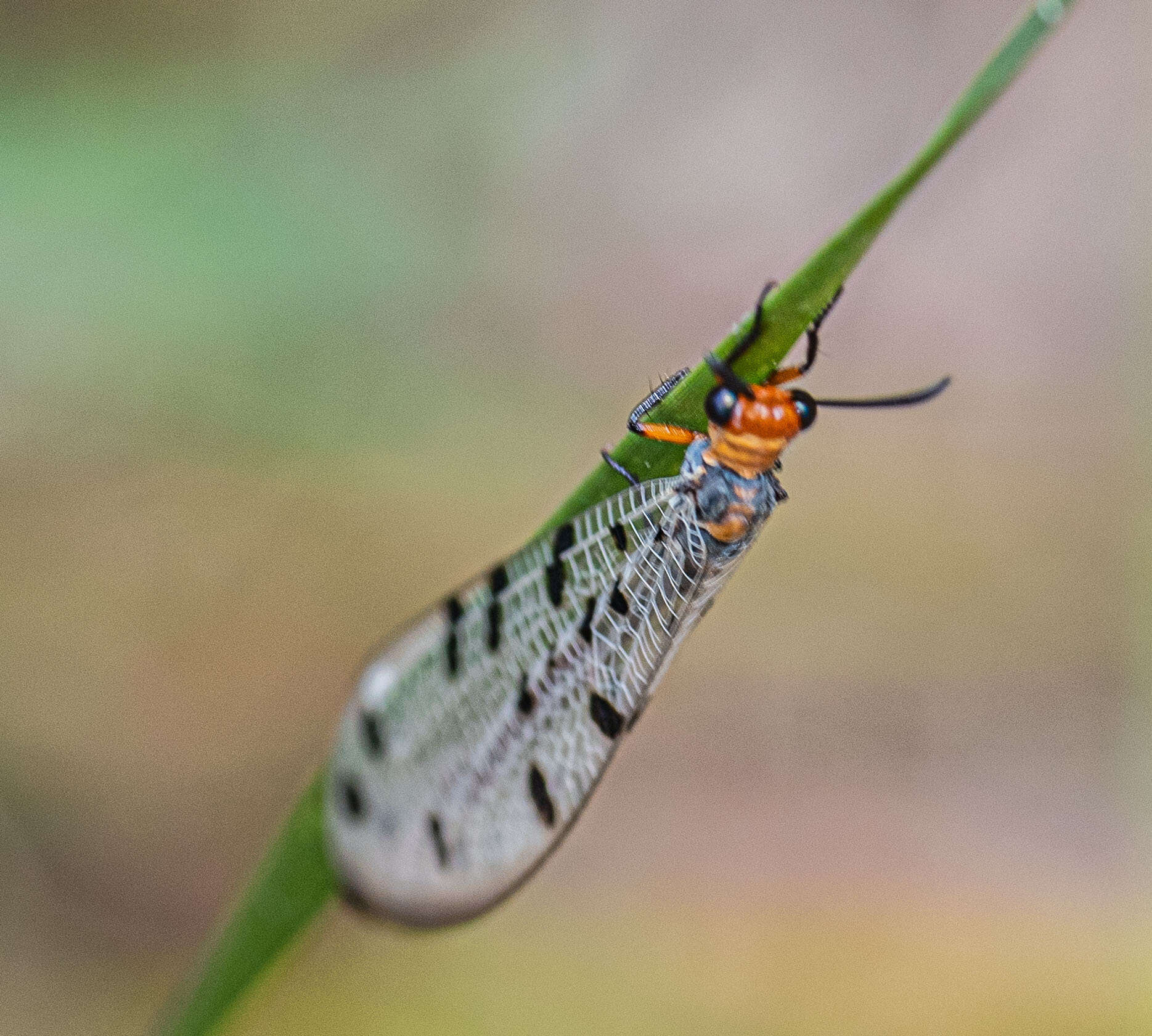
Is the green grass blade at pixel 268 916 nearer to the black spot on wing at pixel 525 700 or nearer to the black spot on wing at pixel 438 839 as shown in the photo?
the black spot on wing at pixel 438 839

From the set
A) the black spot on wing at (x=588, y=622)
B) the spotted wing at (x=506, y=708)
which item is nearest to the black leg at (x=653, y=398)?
the spotted wing at (x=506, y=708)

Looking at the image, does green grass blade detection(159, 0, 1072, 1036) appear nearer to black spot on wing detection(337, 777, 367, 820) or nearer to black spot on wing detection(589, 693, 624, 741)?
black spot on wing detection(337, 777, 367, 820)

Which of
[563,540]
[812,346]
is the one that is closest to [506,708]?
[563,540]

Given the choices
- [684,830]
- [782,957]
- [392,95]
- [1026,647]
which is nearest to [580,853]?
[684,830]

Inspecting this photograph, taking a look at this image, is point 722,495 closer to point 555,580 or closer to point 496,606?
point 555,580

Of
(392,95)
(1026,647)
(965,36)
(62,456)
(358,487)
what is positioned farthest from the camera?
(965,36)

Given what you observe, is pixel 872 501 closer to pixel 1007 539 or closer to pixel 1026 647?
pixel 1007 539
